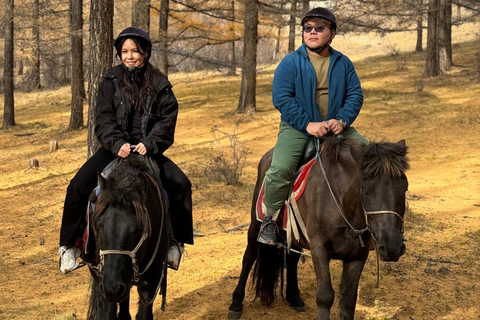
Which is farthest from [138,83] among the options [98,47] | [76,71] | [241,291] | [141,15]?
[76,71]

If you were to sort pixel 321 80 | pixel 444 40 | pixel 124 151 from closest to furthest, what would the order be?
pixel 124 151
pixel 321 80
pixel 444 40

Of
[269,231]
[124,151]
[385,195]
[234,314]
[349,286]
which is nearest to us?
[385,195]

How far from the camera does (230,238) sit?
8.70 m

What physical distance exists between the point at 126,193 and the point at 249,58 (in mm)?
16320

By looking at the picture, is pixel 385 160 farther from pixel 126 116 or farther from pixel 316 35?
pixel 126 116

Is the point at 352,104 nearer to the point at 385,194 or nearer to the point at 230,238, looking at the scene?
the point at 385,194

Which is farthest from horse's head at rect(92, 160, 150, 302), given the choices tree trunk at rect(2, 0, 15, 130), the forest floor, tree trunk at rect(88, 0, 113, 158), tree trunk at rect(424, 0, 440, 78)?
tree trunk at rect(424, 0, 440, 78)

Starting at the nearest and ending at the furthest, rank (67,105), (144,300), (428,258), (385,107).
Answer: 1. (144,300)
2. (428,258)
3. (385,107)
4. (67,105)

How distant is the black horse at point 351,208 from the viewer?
3924 mm

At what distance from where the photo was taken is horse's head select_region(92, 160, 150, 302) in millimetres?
3527

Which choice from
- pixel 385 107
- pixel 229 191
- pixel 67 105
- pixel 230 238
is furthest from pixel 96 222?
pixel 67 105

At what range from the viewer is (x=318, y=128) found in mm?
4773

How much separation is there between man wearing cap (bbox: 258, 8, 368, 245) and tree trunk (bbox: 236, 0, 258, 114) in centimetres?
1378

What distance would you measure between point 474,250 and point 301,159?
4.39 meters
